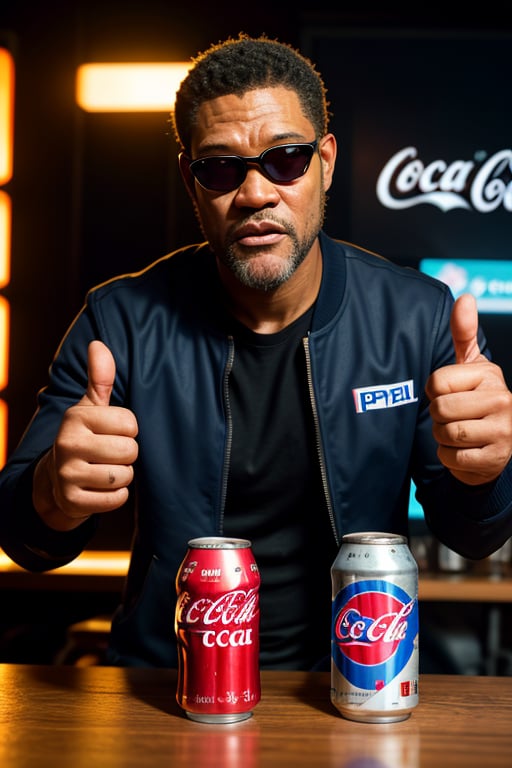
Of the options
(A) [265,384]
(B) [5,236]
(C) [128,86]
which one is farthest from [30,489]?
(C) [128,86]

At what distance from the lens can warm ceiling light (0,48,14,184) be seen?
339 centimetres

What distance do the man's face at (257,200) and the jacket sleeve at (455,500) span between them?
13.3 inches

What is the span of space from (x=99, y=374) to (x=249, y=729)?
481 mm

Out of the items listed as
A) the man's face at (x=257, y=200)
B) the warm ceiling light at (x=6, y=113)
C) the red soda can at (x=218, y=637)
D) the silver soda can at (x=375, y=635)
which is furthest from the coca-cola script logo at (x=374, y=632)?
the warm ceiling light at (x=6, y=113)

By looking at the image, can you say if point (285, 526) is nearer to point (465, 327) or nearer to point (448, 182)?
point (465, 327)

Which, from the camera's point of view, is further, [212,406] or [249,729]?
[212,406]

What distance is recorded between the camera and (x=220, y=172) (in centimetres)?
142

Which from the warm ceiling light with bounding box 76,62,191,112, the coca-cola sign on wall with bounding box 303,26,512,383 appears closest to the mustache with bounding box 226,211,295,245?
the coca-cola sign on wall with bounding box 303,26,512,383

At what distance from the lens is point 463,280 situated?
3.07 meters

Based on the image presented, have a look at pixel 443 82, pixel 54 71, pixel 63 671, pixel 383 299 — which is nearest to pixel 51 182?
pixel 54 71

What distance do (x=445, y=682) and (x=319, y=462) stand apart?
0.46 m

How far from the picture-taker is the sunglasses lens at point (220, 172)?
1.41m

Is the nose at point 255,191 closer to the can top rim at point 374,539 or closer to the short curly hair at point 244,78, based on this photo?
the short curly hair at point 244,78

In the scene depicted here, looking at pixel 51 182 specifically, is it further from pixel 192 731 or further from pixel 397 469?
pixel 192 731
